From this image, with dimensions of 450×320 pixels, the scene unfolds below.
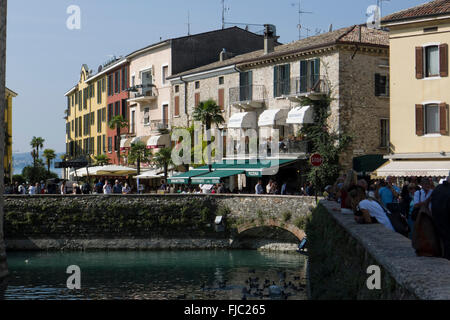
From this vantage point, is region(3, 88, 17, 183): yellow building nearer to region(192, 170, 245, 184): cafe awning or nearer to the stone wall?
region(192, 170, 245, 184): cafe awning

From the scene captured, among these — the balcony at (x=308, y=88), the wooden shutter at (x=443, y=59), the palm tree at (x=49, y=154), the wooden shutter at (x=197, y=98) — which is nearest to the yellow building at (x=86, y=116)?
the palm tree at (x=49, y=154)

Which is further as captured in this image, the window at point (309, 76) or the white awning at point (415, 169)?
the window at point (309, 76)

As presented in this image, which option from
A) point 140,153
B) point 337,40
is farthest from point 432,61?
point 140,153

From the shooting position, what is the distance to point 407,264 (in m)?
6.68

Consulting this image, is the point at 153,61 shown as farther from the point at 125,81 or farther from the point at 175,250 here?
the point at 175,250

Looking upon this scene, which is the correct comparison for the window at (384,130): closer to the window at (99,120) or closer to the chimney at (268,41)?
the chimney at (268,41)

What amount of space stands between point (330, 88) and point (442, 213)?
28852 millimetres

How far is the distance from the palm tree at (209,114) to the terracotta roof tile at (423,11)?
14.5m

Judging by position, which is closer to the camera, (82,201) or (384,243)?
(384,243)

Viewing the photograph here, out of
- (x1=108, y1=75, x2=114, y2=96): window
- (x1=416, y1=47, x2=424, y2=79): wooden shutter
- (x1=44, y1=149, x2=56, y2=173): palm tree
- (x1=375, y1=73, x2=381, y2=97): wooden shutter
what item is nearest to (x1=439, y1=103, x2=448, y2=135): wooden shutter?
(x1=416, y1=47, x2=424, y2=79): wooden shutter

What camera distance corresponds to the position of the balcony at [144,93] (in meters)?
53.1
